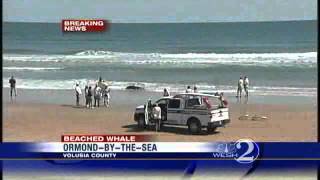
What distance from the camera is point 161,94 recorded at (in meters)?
3.34

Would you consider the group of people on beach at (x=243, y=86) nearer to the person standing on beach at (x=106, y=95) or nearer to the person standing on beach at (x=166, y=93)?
the person standing on beach at (x=166, y=93)

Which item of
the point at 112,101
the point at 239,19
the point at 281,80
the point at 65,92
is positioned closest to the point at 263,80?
the point at 281,80

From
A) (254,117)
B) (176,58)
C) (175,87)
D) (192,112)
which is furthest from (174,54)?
(254,117)

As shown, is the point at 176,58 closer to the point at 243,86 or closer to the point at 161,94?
the point at 161,94

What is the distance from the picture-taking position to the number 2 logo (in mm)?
3320

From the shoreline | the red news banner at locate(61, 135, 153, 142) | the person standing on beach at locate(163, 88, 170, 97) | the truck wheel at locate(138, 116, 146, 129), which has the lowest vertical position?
the red news banner at locate(61, 135, 153, 142)

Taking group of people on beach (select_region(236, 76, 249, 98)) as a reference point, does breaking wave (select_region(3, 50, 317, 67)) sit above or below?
above

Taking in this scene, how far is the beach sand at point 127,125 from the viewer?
3266 millimetres

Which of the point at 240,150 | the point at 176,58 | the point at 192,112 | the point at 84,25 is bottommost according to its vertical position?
the point at 240,150

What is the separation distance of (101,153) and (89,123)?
0.70ft

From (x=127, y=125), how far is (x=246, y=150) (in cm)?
80

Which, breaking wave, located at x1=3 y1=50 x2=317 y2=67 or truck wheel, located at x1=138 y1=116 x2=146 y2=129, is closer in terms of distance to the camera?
breaking wave, located at x1=3 y1=50 x2=317 y2=67

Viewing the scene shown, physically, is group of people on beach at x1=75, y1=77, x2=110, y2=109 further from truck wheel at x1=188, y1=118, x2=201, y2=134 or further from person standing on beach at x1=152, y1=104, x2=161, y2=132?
truck wheel at x1=188, y1=118, x2=201, y2=134

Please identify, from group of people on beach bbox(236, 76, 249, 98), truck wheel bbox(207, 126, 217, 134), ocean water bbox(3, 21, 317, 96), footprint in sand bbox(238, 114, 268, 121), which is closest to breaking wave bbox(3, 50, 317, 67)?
ocean water bbox(3, 21, 317, 96)
